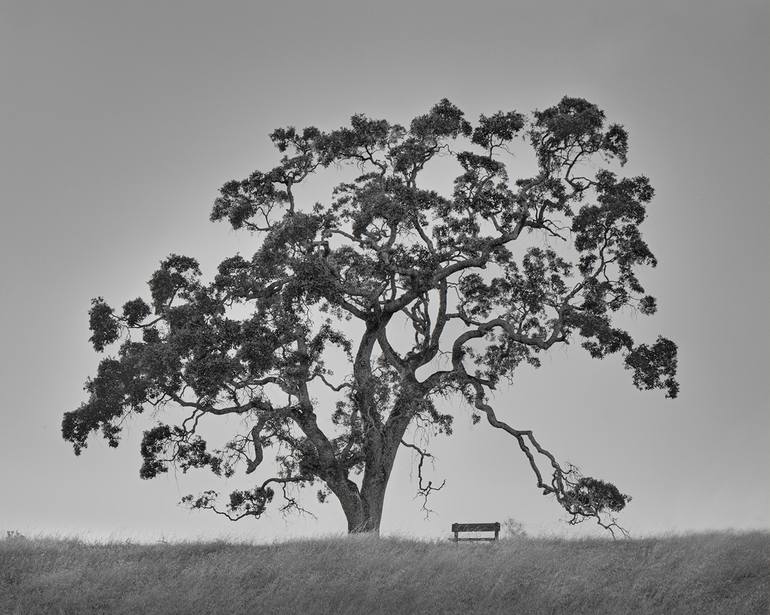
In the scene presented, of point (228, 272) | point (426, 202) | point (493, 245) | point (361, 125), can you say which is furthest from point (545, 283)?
point (228, 272)

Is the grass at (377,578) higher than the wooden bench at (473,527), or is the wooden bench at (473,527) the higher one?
the wooden bench at (473,527)

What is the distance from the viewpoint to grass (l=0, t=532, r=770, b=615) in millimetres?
20594

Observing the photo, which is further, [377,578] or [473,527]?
[473,527]

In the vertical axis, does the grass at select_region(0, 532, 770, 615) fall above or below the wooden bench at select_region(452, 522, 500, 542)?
below

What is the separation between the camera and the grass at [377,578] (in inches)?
811

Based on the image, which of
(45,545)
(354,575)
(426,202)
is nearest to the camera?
(354,575)

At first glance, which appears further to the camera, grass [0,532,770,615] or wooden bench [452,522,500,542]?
wooden bench [452,522,500,542]

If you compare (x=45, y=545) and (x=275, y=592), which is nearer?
(x=275, y=592)

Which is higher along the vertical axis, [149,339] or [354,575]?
[149,339]

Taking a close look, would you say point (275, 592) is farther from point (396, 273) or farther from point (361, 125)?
point (361, 125)

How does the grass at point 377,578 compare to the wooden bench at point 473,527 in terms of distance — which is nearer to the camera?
the grass at point 377,578

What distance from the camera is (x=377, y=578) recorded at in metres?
21.8

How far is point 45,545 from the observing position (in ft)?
79.8

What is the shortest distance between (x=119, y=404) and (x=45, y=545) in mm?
5140
